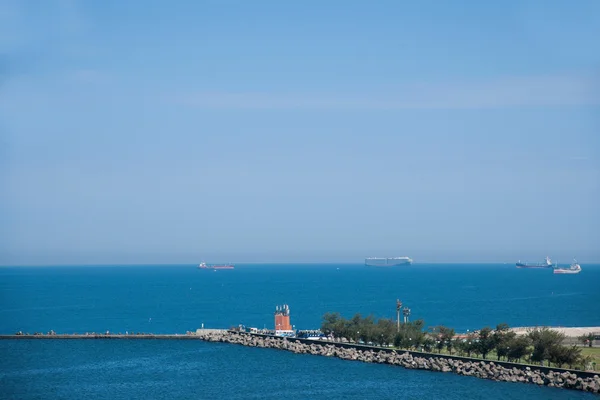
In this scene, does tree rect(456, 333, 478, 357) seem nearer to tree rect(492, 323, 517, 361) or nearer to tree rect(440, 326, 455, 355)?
tree rect(440, 326, 455, 355)

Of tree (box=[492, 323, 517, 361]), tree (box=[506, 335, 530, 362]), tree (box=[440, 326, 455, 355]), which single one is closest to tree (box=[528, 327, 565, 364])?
tree (box=[506, 335, 530, 362])

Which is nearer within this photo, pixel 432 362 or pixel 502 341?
pixel 502 341

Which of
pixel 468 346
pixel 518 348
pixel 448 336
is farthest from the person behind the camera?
pixel 448 336

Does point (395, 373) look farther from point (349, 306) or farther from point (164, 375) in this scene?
point (349, 306)

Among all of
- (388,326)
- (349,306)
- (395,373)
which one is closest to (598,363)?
(395,373)

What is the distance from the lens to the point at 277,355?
211 feet

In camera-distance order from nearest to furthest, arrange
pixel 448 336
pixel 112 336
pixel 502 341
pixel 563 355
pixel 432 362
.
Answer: pixel 563 355 → pixel 502 341 → pixel 432 362 → pixel 448 336 → pixel 112 336

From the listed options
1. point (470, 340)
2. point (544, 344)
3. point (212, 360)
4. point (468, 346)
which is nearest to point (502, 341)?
point (468, 346)

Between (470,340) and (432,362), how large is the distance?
14.6 feet

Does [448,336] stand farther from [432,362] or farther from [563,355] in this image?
[563,355]

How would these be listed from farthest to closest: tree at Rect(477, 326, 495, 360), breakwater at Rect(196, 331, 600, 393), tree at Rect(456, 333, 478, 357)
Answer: tree at Rect(456, 333, 478, 357), tree at Rect(477, 326, 495, 360), breakwater at Rect(196, 331, 600, 393)

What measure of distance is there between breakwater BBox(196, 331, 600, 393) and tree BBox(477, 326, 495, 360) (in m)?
1.53

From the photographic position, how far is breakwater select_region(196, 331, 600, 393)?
46.3 m

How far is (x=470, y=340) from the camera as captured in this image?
57594 mm
